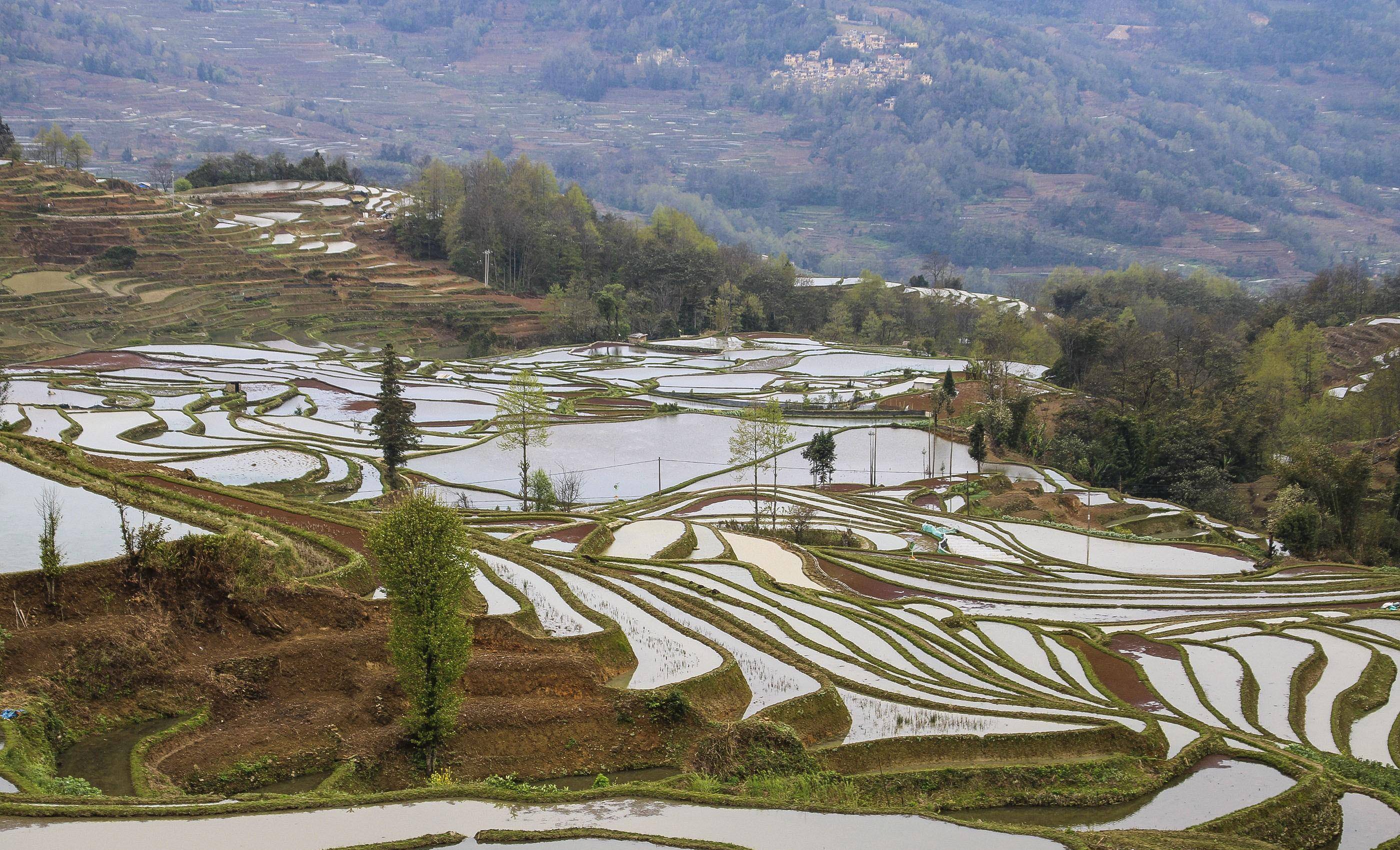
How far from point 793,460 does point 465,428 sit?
1406 centimetres

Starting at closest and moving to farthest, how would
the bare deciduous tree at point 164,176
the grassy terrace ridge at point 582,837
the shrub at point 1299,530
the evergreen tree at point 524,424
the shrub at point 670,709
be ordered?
the grassy terrace ridge at point 582,837, the shrub at point 670,709, the shrub at point 1299,530, the evergreen tree at point 524,424, the bare deciduous tree at point 164,176

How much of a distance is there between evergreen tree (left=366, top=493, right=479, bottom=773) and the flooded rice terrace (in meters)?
1.42

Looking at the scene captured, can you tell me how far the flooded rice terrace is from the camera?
44.8ft

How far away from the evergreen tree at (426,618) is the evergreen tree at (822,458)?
31406 millimetres

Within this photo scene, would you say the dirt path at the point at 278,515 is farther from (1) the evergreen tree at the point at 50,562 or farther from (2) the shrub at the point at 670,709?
(2) the shrub at the point at 670,709

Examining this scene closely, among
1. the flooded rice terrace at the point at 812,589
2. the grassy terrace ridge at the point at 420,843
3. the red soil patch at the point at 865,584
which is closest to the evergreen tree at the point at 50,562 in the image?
the flooded rice terrace at the point at 812,589

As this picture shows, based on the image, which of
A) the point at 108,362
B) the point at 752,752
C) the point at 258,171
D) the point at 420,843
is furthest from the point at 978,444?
the point at 258,171

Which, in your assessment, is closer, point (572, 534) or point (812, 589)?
point (812, 589)

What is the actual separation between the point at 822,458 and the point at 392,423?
57.5ft

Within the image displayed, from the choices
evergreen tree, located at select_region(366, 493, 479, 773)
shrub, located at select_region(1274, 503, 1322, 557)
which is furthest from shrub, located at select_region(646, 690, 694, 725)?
shrub, located at select_region(1274, 503, 1322, 557)

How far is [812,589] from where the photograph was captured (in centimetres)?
2581

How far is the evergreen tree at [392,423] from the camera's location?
34.5 m

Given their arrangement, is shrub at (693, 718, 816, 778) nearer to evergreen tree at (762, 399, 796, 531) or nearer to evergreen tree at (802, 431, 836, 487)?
evergreen tree at (762, 399, 796, 531)

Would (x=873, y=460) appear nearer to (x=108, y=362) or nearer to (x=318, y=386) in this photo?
(x=318, y=386)
